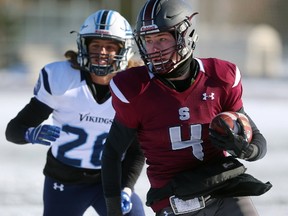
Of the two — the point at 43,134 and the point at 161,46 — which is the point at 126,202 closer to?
the point at 43,134

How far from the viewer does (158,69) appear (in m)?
3.10

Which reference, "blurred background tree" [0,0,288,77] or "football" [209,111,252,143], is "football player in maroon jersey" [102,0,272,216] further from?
"blurred background tree" [0,0,288,77]

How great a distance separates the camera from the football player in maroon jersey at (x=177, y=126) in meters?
3.03

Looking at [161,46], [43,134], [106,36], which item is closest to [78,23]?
[106,36]

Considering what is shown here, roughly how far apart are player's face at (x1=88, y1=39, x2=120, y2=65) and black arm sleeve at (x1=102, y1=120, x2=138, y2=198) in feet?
2.56

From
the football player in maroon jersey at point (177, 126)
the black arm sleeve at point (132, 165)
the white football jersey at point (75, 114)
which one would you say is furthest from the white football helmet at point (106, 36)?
the football player in maroon jersey at point (177, 126)

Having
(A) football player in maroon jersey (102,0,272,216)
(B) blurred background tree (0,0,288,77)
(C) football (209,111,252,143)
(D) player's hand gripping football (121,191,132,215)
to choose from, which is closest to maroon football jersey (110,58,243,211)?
(A) football player in maroon jersey (102,0,272,216)

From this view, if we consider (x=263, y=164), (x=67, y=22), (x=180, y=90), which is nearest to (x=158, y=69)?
(x=180, y=90)

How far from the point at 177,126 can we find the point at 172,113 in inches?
2.2

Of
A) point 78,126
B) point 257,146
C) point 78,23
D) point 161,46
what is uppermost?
point 161,46

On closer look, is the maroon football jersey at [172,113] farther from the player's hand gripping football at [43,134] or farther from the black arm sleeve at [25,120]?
the black arm sleeve at [25,120]

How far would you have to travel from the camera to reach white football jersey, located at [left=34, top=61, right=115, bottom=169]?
388 cm

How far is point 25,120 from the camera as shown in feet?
12.7

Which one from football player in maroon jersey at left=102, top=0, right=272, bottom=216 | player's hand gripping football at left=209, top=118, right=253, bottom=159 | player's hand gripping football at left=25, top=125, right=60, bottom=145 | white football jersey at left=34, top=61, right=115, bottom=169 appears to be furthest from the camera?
white football jersey at left=34, top=61, right=115, bottom=169
